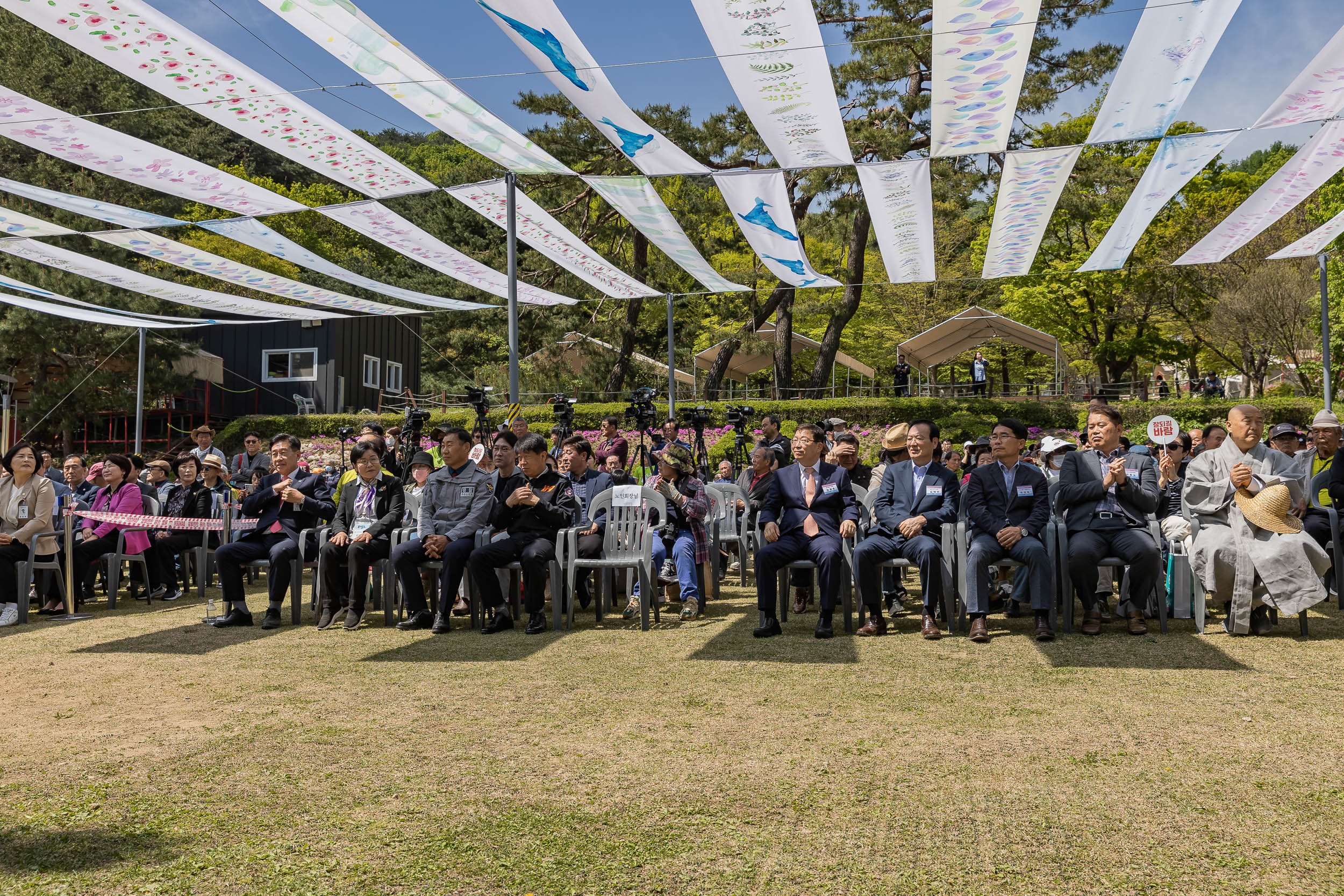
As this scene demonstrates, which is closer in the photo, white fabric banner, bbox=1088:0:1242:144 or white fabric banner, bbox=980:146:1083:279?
white fabric banner, bbox=1088:0:1242:144

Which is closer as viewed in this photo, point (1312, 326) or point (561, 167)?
point (561, 167)

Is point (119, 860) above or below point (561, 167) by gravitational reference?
below

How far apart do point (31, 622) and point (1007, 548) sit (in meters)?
6.16

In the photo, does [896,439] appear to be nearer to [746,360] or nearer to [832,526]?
[832,526]

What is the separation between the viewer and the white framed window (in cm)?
2311

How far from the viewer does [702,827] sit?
2.34 m

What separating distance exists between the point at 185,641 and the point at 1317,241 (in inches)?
417

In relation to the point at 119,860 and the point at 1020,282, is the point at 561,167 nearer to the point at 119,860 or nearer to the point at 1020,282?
the point at 119,860

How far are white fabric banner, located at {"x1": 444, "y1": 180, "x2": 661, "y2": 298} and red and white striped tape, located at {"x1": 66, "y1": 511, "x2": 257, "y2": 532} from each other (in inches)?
133

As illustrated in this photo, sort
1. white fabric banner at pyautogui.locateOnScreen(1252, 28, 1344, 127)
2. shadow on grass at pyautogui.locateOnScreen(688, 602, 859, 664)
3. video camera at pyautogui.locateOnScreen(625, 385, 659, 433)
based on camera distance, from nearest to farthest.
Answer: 1. shadow on grass at pyautogui.locateOnScreen(688, 602, 859, 664)
2. white fabric banner at pyautogui.locateOnScreen(1252, 28, 1344, 127)
3. video camera at pyautogui.locateOnScreen(625, 385, 659, 433)

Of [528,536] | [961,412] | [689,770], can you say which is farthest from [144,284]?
[961,412]

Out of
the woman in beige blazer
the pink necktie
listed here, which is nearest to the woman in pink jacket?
the woman in beige blazer

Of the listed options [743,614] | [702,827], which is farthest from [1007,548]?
[702,827]

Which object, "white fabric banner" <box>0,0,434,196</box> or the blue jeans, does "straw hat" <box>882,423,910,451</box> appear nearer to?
the blue jeans
